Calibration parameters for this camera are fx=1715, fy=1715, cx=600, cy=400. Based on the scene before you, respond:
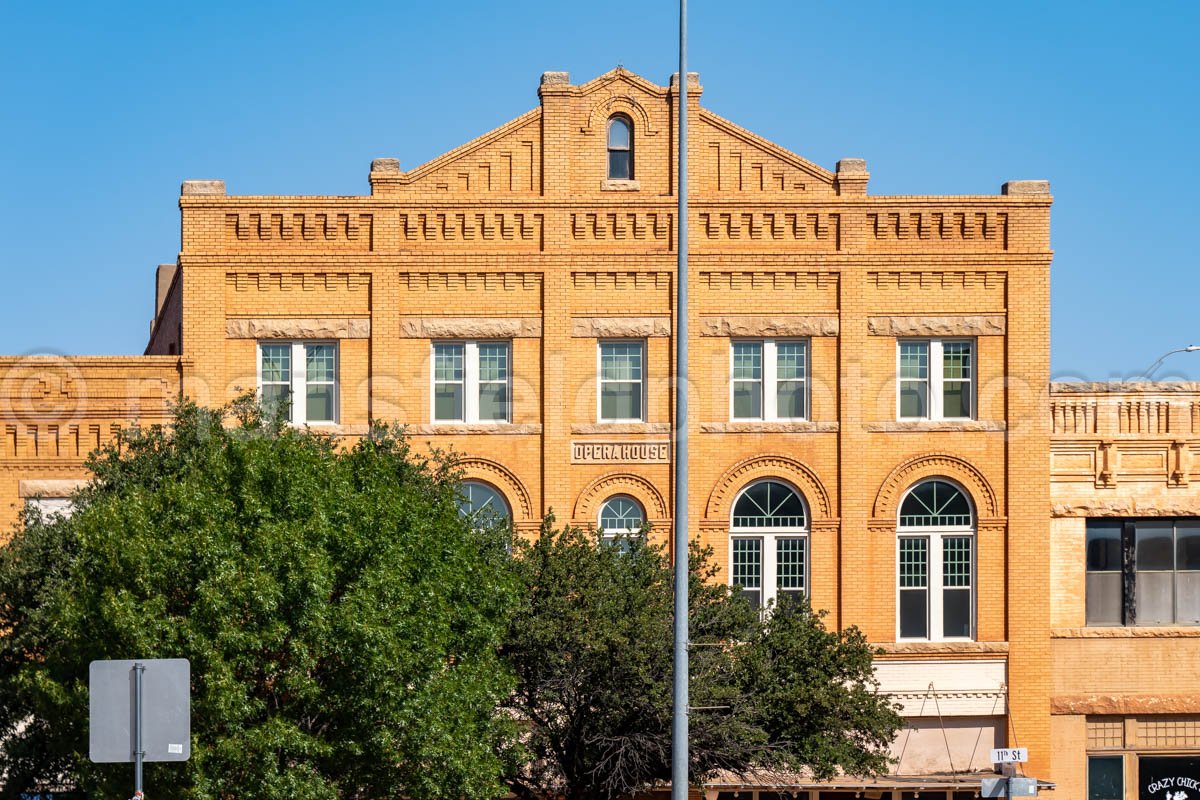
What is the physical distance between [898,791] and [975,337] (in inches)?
365

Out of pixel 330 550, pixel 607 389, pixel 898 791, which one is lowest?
pixel 898 791

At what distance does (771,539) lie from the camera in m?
34.7

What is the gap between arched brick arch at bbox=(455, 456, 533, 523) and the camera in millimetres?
34344

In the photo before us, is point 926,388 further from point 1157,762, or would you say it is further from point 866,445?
point 1157,762

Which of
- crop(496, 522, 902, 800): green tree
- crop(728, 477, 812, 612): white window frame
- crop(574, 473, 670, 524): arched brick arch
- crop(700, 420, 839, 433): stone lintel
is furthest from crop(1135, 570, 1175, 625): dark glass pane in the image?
crop(574, 473, 670, 524): arched brick arch

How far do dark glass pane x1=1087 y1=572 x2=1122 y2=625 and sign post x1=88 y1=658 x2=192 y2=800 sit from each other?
24031 mm

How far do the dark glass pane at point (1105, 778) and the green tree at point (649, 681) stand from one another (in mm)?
8074

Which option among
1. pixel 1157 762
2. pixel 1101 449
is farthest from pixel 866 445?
pixel 1157 762

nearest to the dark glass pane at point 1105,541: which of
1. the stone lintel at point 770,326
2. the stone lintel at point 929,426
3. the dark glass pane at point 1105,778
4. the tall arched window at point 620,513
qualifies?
the stone lintel at point 929,426

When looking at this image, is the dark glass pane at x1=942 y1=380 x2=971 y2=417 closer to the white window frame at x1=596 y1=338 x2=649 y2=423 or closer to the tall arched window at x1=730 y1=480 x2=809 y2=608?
the tall arched window at x1=730 y1=480 x2=809 y2=608

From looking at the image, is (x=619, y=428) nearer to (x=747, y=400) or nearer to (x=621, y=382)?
(x=621, y=382)

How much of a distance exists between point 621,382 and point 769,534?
4.30 m

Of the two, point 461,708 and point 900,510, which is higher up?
point 900,510

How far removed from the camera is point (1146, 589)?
3528 centimetres
